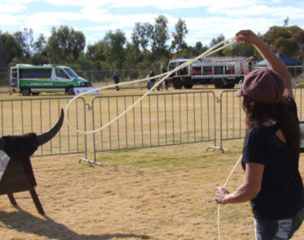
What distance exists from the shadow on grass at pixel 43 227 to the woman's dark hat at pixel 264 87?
2.74 meters

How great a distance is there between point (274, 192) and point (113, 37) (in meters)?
70.2

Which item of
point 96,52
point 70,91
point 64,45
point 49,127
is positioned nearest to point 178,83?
point 70,91

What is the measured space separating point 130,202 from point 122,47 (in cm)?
6661

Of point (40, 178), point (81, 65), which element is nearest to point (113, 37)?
point (81, 65)

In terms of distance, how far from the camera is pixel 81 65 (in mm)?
61156

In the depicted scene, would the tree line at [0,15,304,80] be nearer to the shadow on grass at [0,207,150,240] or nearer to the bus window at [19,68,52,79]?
the bus window at [19,68,52,79]

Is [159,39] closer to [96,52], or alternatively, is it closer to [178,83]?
[96,52]

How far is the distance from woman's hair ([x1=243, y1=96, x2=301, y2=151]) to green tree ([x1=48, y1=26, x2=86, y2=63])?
71.5 m

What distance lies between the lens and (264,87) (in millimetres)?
2428

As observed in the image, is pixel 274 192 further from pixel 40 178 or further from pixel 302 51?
pixel 302 51

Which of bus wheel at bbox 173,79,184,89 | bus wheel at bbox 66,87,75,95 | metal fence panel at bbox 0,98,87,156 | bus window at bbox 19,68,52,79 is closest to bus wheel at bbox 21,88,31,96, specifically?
bus window at bbox 19,68,52,79

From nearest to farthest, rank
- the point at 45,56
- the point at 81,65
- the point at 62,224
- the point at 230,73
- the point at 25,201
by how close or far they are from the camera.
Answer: the point at 62,224 < the point at 25,201 < the point at 230,73 < the point at 81,65 < the point at 45,56

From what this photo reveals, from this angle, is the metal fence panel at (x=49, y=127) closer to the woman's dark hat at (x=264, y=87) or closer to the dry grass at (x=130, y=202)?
the dry grass at (x=130, y=202)

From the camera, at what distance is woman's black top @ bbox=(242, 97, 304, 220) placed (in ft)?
7.93
